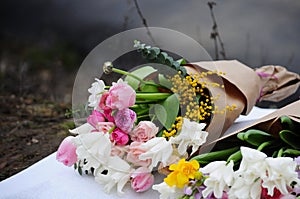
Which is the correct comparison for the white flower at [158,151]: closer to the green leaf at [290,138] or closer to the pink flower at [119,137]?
the pink flower at [119,137]

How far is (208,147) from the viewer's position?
2.50 ft

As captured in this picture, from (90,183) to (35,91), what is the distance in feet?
3.93

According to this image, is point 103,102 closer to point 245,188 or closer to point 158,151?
point 158,151

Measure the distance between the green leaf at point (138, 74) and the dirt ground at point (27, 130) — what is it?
40 centimetres

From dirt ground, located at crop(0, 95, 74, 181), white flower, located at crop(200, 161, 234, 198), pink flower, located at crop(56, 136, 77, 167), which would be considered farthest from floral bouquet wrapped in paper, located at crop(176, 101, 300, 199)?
dirt ground, located at crop(0, 95, 74, 181)

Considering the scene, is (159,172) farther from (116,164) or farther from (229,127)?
(229,127)

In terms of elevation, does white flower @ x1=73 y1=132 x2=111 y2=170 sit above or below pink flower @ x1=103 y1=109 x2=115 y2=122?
below

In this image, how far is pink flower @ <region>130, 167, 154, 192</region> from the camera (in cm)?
74

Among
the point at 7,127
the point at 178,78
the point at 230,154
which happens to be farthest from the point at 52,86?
the point at 230,154

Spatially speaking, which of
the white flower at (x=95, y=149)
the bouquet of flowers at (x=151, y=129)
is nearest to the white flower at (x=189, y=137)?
the bouquet of flowers at (x=151, y=129)

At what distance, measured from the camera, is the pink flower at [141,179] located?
0.74 meters

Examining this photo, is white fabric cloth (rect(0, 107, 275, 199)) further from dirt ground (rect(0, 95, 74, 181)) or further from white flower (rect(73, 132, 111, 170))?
dirt ground (rect(0, 95, 74, 181))

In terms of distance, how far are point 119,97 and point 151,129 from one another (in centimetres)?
8

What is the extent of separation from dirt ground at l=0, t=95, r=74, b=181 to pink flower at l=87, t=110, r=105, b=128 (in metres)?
0.40
